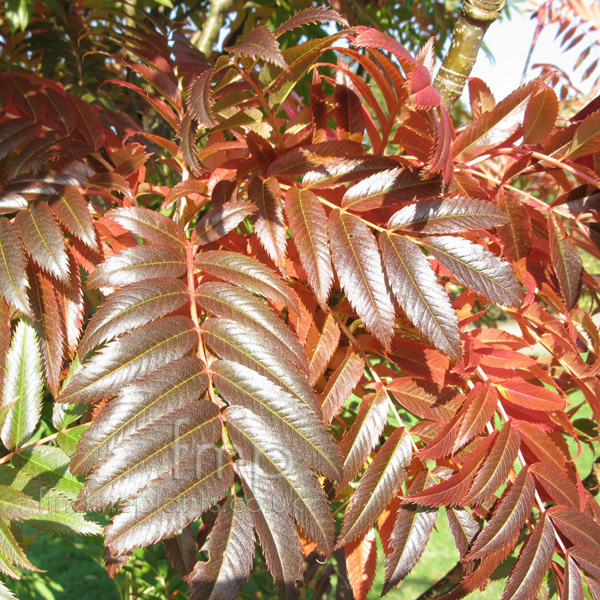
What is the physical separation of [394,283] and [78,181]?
1.69 ft

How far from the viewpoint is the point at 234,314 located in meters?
0.66

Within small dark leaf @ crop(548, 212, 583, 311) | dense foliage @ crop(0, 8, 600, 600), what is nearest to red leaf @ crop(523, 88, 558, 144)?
dense foliage @ crop(0, 8, 600, 600)

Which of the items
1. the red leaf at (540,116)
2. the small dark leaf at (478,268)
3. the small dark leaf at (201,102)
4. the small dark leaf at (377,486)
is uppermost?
the red leaf at (540,116)

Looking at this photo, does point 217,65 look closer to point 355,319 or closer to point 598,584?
point 355,319

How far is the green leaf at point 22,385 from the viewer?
722 millimetres

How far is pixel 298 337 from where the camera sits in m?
0.73

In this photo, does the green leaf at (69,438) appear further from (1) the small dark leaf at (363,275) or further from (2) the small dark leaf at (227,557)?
(1) the small dark leaf at (363,275)

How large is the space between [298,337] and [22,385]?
39cm

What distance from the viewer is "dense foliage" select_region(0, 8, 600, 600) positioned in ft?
1.88

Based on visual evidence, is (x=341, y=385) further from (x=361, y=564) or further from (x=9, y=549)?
(x=9, y=549)

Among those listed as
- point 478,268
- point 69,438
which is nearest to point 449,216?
point 478,268

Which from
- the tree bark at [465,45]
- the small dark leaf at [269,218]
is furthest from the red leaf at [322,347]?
the tree bark at [465,45]

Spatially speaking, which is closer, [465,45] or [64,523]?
[64,523]

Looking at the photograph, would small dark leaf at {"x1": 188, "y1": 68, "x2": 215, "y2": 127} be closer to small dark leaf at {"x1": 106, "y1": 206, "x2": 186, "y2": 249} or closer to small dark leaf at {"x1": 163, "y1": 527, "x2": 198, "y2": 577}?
small dark leaf at {"x1": 106, "y1": 206, "x2": 186, "y2": 249}
